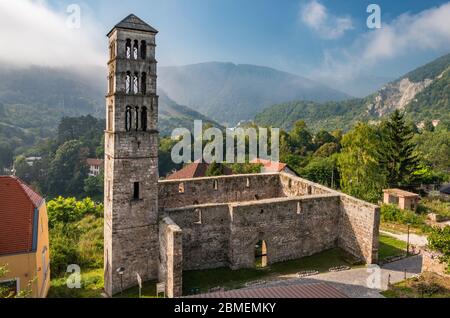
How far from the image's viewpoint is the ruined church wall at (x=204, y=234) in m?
22.7

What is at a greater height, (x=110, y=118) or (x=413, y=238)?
(x=110, y=118)

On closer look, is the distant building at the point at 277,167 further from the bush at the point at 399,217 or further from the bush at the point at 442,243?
the bush at the point at 442,243

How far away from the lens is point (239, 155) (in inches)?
3095

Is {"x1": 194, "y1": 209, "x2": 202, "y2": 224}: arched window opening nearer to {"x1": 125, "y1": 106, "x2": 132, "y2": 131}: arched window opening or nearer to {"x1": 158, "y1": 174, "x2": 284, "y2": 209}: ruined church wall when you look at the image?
{"x1": 158, "y1": 174, "x2": 284, "y2": 209}: ruined church wall

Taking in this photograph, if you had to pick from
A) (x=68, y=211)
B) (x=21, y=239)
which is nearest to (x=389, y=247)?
(x=21, y=239)

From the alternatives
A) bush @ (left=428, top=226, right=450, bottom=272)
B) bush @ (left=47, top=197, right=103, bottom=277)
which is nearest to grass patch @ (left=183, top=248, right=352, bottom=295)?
bush @ (left=428, top=226, right=450, bottom=272)

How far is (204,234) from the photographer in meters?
23.1

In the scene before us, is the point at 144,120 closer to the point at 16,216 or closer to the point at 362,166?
the point at 16,216

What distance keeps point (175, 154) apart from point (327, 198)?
2692 inches

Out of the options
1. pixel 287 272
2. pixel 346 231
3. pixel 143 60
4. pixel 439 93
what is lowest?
pixel 287 272

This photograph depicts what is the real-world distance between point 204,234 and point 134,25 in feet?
40.1

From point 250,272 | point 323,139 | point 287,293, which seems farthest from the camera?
point 323,139

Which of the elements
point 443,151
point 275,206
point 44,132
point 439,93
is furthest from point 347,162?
point 44,132
